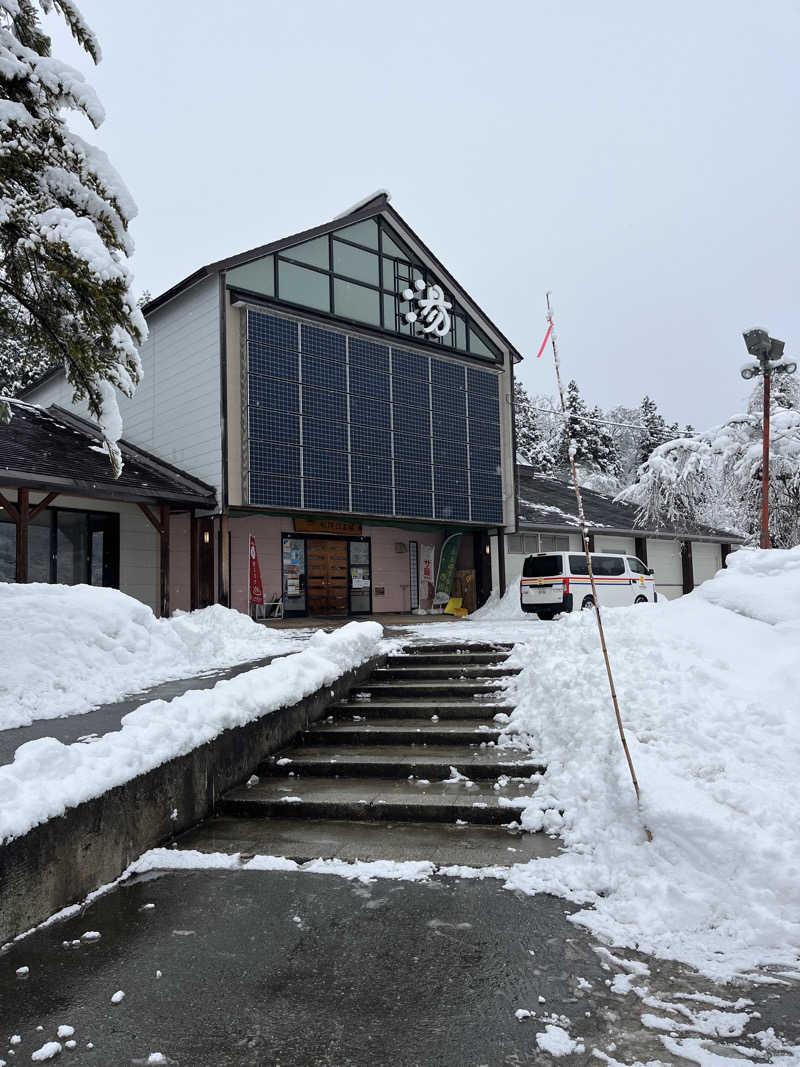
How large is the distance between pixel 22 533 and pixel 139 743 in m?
10.8

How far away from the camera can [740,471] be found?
58.2 ft

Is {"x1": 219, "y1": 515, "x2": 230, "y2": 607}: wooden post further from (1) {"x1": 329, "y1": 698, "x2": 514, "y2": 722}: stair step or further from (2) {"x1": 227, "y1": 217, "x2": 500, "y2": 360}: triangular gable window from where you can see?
(1) {"x1": 329, "y1": 698, "x2": 514, "y2": 722}: stair step

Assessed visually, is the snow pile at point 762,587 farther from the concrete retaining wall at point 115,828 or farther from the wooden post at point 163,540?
the wooden post at point 163,540

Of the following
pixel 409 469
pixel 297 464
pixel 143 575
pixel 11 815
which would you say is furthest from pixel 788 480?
pixel 11 815

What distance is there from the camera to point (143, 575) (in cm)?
1777

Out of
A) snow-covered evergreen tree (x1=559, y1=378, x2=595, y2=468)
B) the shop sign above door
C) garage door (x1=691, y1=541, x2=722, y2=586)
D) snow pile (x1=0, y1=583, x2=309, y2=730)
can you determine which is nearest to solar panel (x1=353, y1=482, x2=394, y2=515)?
the shop sign above door

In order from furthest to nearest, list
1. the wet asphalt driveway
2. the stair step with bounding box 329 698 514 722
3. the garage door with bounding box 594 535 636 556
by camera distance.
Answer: the garage door with bounding box 594 535 636 556, the stair step with bounding box 329 698 514 722, the wet asphalt driveway

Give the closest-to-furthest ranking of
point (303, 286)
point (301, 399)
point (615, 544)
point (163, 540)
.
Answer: point (163, 540)
point (301, 399)
point (303, 286)
point (615, 544)

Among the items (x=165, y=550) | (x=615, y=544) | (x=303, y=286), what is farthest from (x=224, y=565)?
(x=615, y=544)

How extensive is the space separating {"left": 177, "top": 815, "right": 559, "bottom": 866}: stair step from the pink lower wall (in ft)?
45.8

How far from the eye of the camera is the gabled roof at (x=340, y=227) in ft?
56.8

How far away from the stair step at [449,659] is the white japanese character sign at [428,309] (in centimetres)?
1313

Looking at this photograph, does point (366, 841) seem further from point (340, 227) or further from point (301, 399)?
point (340, 227)

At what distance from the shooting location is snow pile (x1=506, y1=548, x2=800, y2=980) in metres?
3.82
